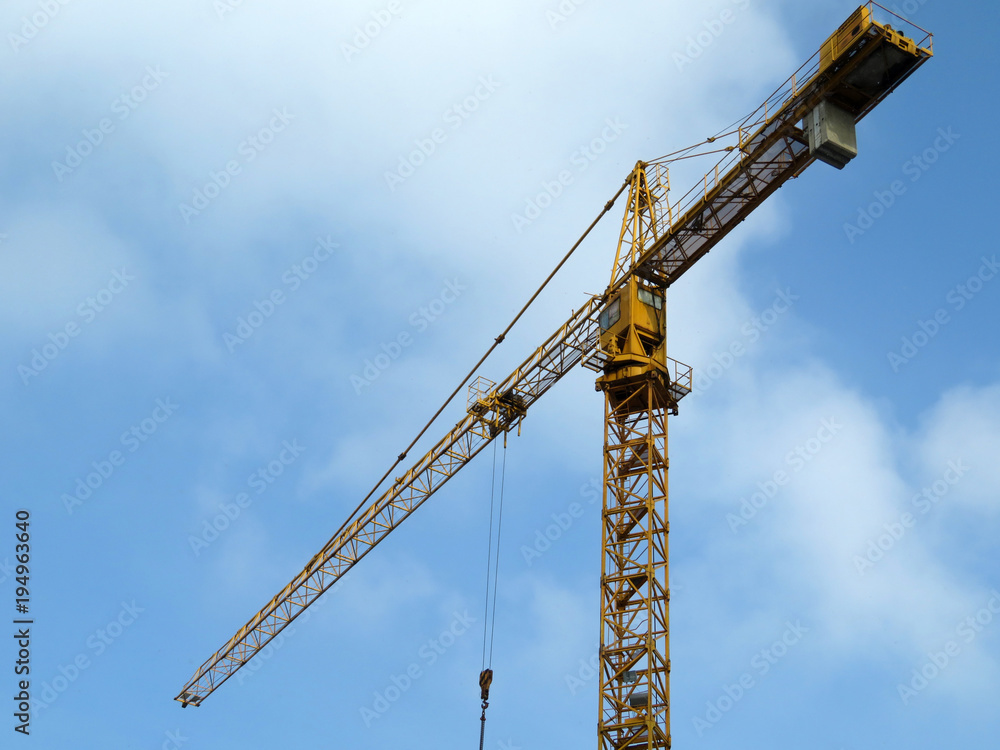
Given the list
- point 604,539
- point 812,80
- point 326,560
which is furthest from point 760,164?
point 326,560

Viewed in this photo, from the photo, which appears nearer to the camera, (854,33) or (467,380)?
(854,33)

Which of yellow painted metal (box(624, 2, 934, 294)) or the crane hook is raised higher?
yellow painted metal (box(624, 2, 934, 294))

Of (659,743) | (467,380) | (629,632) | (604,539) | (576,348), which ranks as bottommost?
(659,743)

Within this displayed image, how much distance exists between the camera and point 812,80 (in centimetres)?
4016

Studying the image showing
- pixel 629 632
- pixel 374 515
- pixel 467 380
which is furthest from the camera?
pixel 374 515

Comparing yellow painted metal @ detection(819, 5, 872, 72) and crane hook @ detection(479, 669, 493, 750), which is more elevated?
yellow painted metal @ detection(819, 5, 872, 72)

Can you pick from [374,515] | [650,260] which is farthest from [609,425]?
[374,515]

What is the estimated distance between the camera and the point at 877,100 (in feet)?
133

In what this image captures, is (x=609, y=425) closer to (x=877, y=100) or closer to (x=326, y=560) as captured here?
(x=877, y=100)

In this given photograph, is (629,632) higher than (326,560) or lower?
lower

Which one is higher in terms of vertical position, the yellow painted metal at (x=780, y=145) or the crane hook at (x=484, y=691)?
the yellow painted metal at (x=780, y=145)

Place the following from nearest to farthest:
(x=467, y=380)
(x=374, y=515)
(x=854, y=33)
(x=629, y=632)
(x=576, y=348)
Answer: (x=854, y=33) → (x=629, y=632) → (x=576, y=348) → (x=467, y=380) → (x=374, y=515)

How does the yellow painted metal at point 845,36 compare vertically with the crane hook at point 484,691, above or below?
above

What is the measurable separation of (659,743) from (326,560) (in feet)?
94.7
